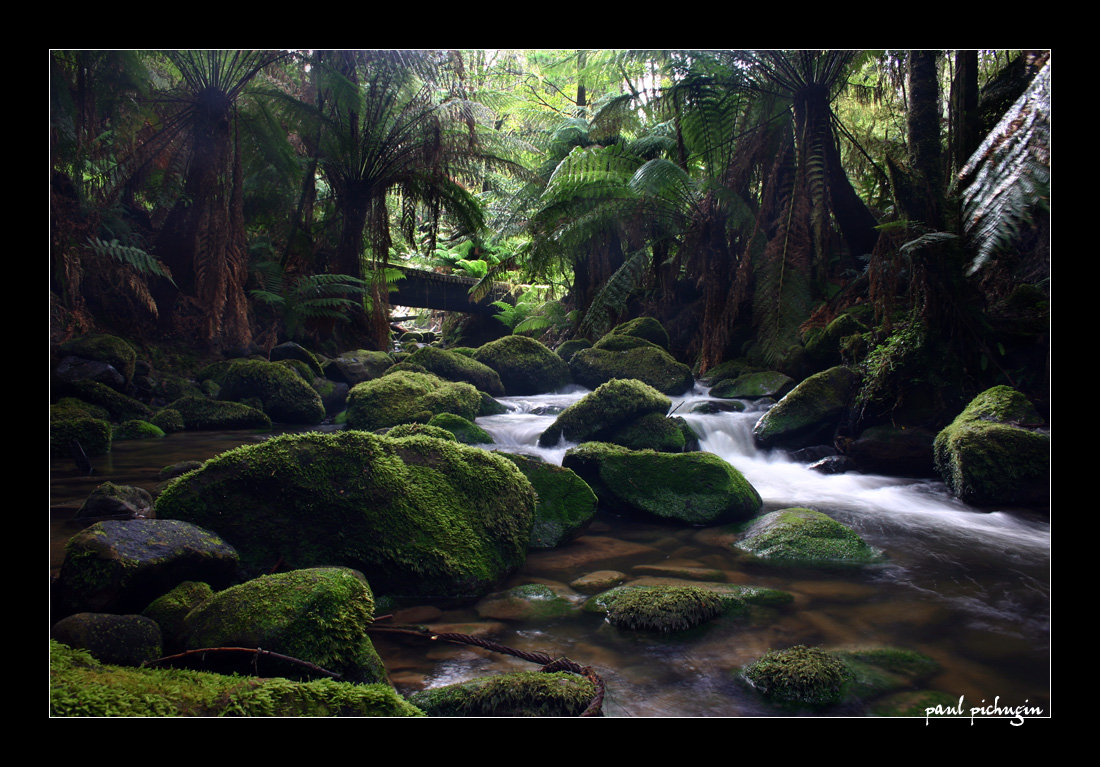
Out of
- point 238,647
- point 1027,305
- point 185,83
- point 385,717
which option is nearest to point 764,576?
point 385,717

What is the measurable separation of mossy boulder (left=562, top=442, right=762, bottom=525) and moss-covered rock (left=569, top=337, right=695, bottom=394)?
3.96m

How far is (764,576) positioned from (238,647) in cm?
255

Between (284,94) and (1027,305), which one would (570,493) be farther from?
(284,94)

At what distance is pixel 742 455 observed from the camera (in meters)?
6.67

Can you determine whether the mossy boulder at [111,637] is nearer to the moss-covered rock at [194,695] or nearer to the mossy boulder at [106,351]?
the moss-covered rock at [194,695]

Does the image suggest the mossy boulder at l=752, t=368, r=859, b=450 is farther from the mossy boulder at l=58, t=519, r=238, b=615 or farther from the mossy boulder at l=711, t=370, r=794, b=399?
the mossy boulder at l=58, t=519, r=238, b=615

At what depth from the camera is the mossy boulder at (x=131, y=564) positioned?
2248 mm

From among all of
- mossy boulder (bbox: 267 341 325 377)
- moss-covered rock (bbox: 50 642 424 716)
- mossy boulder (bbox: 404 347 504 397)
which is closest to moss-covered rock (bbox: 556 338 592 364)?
mossy boulder (bbox: 404 347 504 397)

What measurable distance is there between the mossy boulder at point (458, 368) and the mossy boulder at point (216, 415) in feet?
7.31

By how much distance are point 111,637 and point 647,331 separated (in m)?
9.73

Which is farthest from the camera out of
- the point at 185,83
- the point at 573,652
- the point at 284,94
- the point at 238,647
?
the point at 284,94

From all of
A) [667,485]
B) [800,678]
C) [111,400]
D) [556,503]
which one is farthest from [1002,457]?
[111,400]

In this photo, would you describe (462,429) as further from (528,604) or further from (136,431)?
(136,431)

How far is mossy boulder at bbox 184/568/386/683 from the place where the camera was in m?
2.02
